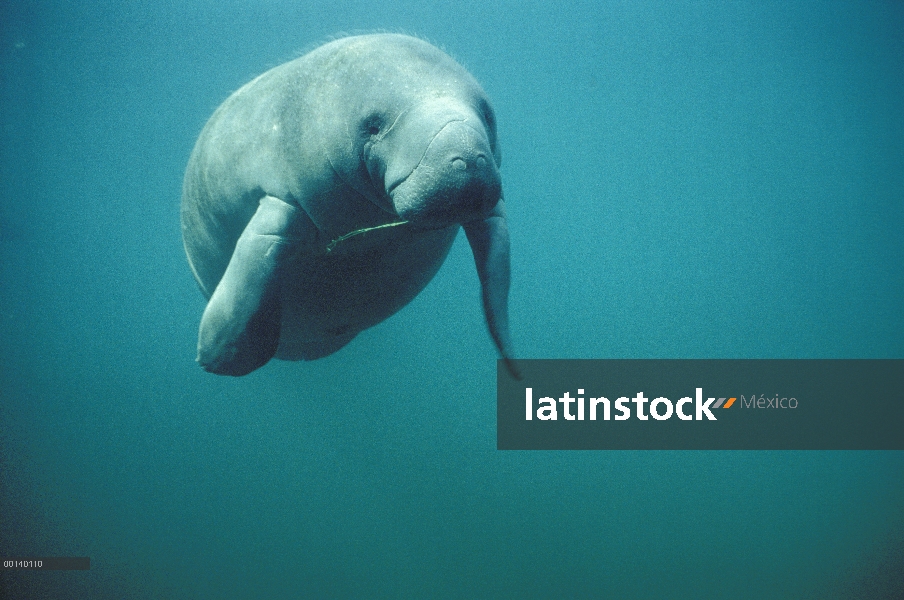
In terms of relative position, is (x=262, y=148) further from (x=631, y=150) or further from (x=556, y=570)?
(x=631, y=150)

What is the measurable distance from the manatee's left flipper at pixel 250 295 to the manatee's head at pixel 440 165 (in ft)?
2.78

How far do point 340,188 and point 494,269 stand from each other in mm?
995

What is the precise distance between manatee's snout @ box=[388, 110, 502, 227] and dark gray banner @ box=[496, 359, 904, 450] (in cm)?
153

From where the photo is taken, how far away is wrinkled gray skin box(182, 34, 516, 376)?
2.36 meters

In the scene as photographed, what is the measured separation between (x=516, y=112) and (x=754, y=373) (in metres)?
6.88

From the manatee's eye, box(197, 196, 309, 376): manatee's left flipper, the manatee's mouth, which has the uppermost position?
the manatee's eye

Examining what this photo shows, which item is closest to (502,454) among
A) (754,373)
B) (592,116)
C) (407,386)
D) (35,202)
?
(407,386)

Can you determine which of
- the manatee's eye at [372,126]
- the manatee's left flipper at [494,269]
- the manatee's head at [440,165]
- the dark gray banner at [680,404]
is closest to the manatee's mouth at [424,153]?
the manatee's head at [440,165]

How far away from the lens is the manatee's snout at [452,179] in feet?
Answer: 7.30

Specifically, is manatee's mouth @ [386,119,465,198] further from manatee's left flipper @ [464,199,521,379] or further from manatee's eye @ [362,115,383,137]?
manatee's left flipper @ [464,199,521,379]

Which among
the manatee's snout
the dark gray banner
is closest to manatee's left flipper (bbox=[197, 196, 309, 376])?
the manatee's snout

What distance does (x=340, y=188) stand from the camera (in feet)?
9.53

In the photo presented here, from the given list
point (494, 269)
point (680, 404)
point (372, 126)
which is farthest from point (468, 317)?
point (372, 126)

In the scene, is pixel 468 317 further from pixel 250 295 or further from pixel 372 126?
pixel 372 126
